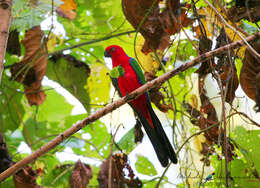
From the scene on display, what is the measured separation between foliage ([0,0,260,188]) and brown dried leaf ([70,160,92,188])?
52 millimetres

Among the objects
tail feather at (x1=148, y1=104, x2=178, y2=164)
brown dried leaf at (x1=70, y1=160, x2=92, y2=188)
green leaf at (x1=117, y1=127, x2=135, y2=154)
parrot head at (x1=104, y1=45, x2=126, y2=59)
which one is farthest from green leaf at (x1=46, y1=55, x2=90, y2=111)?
tail feather at (x1=148, y1=104, x2=178, y2=164)

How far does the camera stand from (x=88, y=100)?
2908 millimetres

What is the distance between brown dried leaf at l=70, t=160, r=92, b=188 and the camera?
2.20 meters

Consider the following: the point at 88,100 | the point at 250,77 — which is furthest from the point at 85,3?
the point at 250,77

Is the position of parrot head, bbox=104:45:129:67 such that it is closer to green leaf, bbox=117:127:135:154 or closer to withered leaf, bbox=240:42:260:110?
green leaf, bbox=117:127:135:154

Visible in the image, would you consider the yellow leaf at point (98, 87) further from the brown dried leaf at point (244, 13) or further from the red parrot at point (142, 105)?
the brown dried leaf at point (244, 13)

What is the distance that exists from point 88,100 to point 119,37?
745mm

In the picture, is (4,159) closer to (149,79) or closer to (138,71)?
(149,79)

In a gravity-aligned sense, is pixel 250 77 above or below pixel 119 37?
below

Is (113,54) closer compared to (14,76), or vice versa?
(14,76)

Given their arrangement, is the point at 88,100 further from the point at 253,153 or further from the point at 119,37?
the point at 253,153

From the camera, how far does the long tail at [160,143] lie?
1965mm

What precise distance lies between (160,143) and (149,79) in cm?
47

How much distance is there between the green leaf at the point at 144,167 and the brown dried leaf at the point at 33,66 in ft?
3.39
